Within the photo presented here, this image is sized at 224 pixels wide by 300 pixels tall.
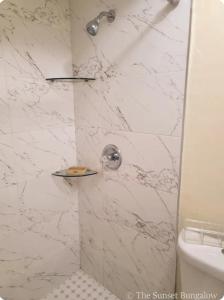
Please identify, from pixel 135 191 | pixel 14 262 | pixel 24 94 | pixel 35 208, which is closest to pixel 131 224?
pixel 135 191

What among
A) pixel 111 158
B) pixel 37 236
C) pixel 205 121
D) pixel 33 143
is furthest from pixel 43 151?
pixel 205 121

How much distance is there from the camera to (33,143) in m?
1.27

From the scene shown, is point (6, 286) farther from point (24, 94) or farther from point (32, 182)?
point (24, 94)

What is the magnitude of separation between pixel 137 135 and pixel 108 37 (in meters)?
0.52

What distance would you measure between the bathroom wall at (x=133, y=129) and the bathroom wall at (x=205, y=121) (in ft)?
0.13

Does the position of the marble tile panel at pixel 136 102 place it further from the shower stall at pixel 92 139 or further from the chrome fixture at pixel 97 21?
the chrome fixture at pixel 97 21

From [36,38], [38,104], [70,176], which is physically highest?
[36,38]

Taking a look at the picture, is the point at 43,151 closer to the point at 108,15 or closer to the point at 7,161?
the point at 7,161

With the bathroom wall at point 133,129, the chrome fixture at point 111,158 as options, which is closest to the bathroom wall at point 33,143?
the bathroom wall at point 133,129

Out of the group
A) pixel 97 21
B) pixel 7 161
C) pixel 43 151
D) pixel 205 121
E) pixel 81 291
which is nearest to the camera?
pixel 205 121

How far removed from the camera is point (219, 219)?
0.97m

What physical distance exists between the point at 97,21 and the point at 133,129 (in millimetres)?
530

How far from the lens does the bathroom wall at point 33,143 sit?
3.76 feet

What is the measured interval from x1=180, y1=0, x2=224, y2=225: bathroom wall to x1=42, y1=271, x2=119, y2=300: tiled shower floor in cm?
87
